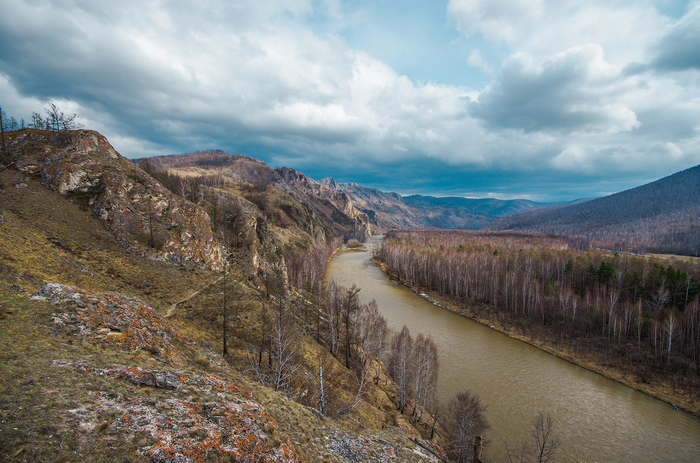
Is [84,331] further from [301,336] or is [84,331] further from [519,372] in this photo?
[519,372]

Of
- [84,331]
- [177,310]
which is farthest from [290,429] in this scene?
[177,310]

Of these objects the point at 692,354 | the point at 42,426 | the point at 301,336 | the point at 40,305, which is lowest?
the point at 692,354

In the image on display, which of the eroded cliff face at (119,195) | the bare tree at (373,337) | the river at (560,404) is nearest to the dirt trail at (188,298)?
the eroded cliff face at (119,195)

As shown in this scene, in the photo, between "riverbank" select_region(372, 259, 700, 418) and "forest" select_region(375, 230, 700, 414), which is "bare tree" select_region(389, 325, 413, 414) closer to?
"riverbank" select_region(372, 259, 700, 418)

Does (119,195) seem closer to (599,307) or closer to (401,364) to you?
(401,364)

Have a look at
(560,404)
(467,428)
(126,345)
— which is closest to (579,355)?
(560,404)
